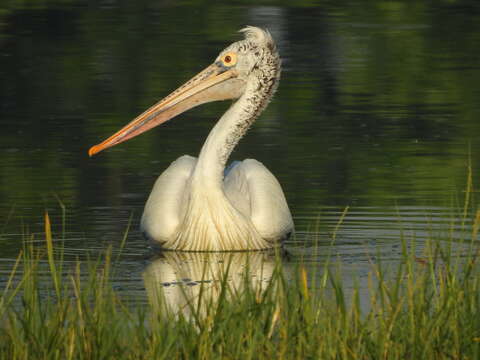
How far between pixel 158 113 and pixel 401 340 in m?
3.99

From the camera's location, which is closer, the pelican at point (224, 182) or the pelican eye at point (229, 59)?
the pelican at point (224, 182)

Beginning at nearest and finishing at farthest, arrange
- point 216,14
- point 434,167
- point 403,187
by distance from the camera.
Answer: point 403,187, point 434,167, point 216,14

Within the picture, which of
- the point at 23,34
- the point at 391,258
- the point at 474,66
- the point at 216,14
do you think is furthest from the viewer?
the point at 216,14

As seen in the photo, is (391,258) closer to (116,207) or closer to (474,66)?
(116,207)

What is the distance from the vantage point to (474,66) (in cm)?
1703

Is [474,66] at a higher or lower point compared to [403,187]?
higher

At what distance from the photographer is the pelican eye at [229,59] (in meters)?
8.59

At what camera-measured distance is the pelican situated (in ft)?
26.0

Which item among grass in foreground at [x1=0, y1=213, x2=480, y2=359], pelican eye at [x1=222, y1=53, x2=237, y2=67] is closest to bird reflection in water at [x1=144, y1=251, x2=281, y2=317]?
pelican eye at [x1=222, y1=53, x2=237, y2=67]

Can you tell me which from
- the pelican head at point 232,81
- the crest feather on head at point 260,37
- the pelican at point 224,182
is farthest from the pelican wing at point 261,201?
the crest feather on head at point 260,37


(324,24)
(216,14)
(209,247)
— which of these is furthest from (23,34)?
(209,247)

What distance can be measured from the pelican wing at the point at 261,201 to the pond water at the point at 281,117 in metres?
0.19

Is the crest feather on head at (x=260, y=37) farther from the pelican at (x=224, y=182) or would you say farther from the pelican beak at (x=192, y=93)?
the pelican beak at (x=192, y=93)

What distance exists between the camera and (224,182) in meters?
8.62
